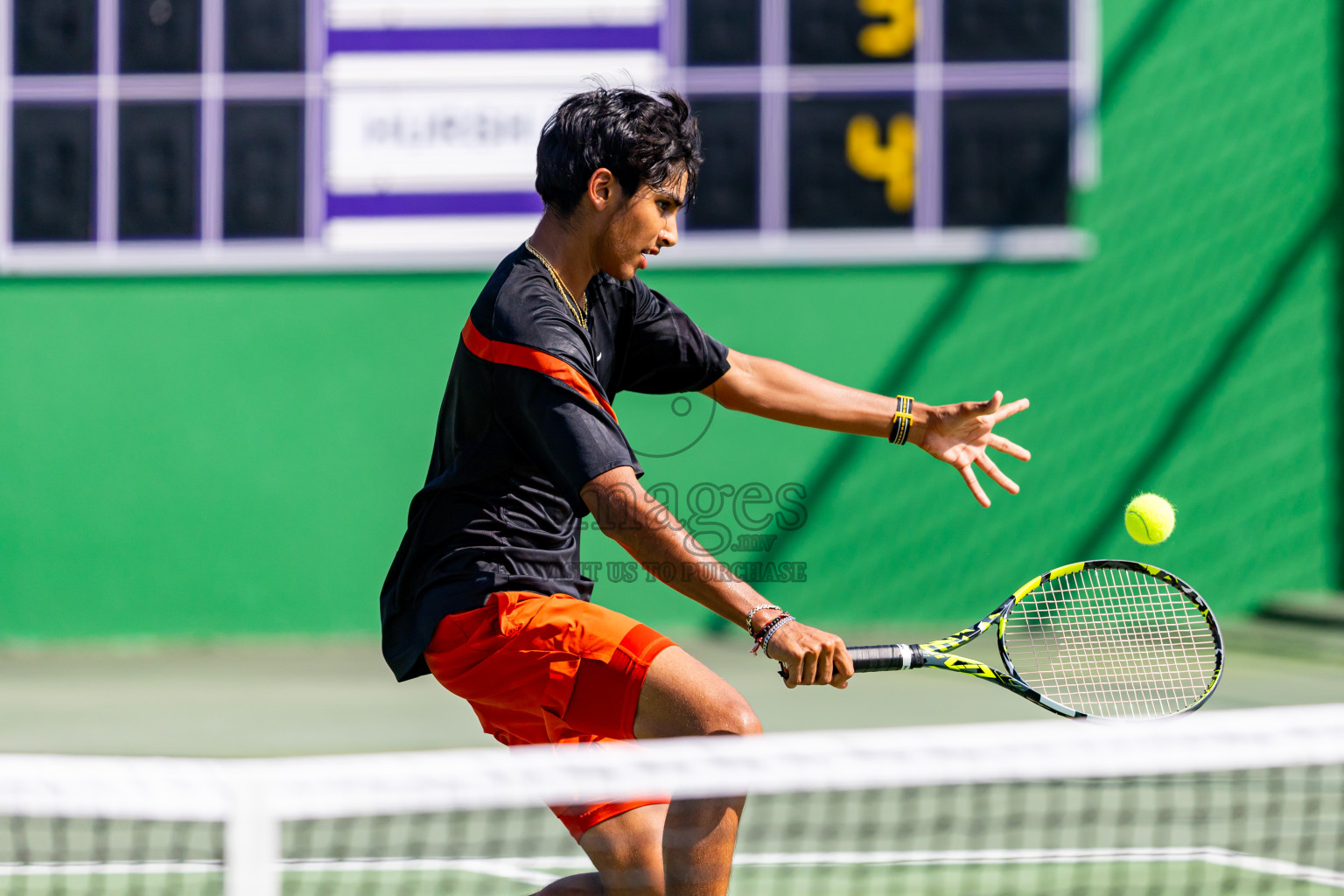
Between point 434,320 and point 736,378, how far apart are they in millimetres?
6202

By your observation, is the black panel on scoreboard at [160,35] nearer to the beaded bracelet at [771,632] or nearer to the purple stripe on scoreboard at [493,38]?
the purple stripe on scoreboard at [493,38]

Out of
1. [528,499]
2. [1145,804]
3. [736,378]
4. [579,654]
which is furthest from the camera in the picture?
[1145,804]

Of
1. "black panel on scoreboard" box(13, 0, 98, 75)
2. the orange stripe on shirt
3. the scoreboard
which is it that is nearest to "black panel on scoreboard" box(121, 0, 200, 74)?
the scoreboard

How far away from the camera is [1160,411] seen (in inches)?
358

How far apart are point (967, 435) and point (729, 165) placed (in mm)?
6225

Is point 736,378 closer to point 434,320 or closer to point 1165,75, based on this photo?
point 434,320

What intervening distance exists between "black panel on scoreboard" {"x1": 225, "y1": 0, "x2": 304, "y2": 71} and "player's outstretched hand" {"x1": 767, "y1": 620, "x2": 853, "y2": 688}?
24.9 ft

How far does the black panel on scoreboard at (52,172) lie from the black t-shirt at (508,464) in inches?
287

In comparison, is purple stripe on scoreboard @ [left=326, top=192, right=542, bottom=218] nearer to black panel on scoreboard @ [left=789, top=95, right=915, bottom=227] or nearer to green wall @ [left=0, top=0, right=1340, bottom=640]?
Answer: green wall @ [left=0, top=0, right=1340, bottom=640]

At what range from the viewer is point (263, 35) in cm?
898

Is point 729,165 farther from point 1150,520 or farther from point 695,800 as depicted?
point 695,800

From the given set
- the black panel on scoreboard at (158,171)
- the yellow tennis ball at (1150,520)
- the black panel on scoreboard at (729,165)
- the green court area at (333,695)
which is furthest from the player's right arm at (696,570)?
the black panel on scoreboard at (158,171)

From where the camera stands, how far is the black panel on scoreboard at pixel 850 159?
9.00m

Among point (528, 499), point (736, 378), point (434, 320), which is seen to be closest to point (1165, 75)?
point (434, 320)
